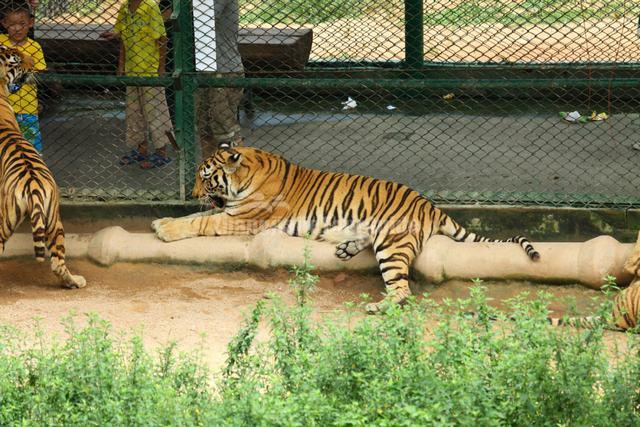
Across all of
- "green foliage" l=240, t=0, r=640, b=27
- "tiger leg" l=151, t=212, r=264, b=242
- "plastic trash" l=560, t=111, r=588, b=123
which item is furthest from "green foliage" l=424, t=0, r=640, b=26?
"tiger leg" l=151, t=212, r=264, b=242

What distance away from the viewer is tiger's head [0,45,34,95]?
7492 mm

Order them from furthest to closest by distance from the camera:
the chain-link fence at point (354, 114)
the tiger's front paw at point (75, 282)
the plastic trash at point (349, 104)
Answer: the plastic trash at point (349, 104)
the chain-link fence at point (354, 114)
the tiger's front paw at point (75, 282)

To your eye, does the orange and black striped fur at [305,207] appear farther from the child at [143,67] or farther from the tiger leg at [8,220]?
the child at [143,67]

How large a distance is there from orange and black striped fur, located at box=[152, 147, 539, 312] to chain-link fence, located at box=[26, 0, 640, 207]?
1.31 ft

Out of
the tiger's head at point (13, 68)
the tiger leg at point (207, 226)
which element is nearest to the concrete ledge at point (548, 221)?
the tiger leg at point (207, 226)

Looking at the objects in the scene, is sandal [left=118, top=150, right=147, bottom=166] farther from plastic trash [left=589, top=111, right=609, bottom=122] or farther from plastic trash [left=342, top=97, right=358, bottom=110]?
plastic trash [left=589, top=111, right=609, bottom=122]

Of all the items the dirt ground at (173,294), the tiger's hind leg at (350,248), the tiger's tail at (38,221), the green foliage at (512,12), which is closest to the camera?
the dirt ground at (173,294)

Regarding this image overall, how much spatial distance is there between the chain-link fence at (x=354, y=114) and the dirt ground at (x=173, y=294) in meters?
0.80

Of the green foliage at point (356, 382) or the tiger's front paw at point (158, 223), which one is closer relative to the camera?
the green foliage at point (356, 382)

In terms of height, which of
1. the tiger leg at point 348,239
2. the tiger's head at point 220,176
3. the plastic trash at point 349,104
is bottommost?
the tiger leg at point 348,239

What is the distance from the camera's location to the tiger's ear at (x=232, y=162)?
7421 millimetres

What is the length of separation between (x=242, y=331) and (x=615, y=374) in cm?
158

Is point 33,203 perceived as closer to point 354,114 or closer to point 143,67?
point 143,67

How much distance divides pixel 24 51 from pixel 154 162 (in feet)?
4.49
